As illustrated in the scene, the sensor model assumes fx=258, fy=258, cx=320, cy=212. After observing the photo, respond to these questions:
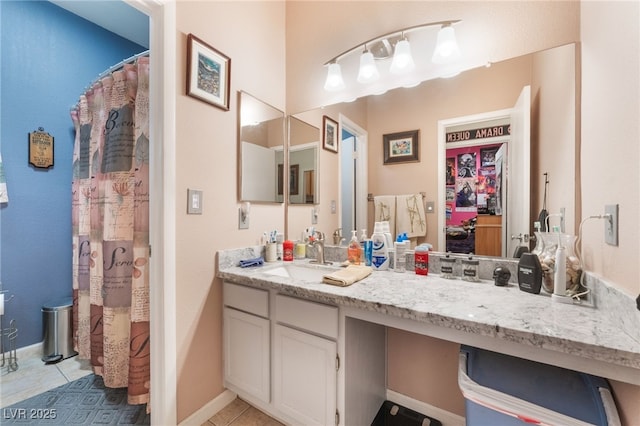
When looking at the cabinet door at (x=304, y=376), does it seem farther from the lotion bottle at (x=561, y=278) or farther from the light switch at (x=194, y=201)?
the lotion bottle at (x=561, y=278)

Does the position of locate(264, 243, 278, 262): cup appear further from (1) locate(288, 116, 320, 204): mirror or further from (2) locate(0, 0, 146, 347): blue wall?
(2) locate(0, 0, 146, 347): blue wall

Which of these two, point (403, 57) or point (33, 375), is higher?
point (403, 57)

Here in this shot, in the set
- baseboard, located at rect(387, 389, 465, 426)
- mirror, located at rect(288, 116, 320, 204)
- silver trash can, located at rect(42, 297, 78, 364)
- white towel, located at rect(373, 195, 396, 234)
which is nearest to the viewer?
baseboard, located at rect(387, 389, 465, 426)

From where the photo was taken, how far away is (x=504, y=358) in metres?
0.96

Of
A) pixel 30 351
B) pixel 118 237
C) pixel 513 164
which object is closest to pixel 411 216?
pixel 513 164

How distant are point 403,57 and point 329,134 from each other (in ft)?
2.06

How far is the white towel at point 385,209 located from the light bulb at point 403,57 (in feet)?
2.43

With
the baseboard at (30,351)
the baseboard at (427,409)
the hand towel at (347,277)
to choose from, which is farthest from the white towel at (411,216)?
the baseboard at (30,351)

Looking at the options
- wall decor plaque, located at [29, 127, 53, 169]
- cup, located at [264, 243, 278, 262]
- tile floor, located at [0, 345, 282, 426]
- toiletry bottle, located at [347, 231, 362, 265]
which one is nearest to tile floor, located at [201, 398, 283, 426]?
tile floor, located at [0, 345, 282, 426]

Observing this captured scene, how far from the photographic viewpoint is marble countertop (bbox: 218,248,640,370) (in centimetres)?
68

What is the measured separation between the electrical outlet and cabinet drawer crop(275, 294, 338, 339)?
0.95 m

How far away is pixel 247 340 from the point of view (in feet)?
4.58

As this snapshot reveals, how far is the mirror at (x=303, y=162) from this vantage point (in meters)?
1.88

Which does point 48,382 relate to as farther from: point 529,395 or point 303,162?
point 529,395
